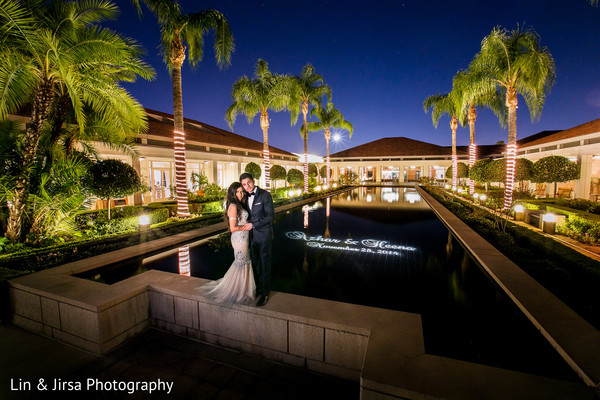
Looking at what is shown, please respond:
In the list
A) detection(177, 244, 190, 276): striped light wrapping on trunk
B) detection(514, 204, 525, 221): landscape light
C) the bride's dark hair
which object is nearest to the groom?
the bride's dark hair

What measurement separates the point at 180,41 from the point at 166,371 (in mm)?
11989

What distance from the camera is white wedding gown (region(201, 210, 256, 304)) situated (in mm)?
3641

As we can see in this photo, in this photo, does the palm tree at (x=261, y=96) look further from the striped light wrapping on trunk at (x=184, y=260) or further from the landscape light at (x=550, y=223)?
the landscape light at (x=550, y=223)

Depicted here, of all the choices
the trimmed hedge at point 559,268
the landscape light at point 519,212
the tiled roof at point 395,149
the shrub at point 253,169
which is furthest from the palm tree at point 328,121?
the trimmed hedge at point 559,268

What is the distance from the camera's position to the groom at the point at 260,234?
3609 millimetres

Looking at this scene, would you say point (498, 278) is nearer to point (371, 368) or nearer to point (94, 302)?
point (371, 368)

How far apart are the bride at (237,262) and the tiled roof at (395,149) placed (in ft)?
139

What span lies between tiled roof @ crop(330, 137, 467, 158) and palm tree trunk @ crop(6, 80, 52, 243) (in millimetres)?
41545

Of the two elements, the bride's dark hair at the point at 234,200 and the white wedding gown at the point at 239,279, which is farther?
the white wedding gown at the point at 239,279

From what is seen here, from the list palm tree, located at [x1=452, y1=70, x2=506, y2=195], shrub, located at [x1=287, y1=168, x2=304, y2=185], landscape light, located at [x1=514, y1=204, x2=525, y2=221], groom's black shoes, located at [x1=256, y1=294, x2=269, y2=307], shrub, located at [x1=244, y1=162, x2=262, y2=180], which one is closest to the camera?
groom's black shoes, located at [x1=256, y1=294, x2=269, y2=307]

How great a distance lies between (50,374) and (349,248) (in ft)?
21.4

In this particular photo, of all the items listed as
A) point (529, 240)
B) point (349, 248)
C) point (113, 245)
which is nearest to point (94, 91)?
point (113, 245)

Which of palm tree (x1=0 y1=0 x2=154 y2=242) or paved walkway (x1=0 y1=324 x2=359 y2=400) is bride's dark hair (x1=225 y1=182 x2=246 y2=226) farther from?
palm tree (x1=0 y1=0 x2=154 y2=242)

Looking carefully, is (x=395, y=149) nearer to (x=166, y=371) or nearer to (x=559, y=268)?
(x=559, y=268)
